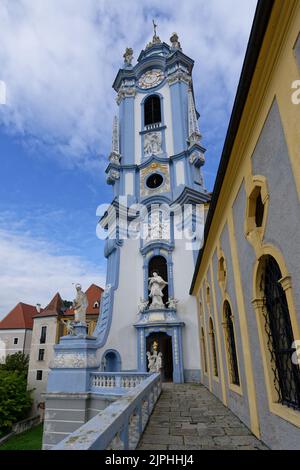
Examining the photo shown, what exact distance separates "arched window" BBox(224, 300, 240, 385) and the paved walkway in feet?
2.56

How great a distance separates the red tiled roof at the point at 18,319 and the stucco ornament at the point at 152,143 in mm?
25987

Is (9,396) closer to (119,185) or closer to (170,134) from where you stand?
(119,185)

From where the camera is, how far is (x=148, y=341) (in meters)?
17.0

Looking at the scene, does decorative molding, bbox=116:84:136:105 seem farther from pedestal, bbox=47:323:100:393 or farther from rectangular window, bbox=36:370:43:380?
rectangular window, bbox=36:370:43:380

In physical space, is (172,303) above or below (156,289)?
below

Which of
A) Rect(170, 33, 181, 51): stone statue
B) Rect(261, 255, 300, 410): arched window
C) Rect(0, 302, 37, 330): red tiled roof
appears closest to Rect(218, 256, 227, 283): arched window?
Rect(261, 255, 300, 410): arched window

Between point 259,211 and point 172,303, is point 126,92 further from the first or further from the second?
point 259,211

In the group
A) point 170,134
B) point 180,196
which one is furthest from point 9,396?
point 170,134

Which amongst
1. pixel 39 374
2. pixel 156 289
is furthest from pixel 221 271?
pixel 39 374

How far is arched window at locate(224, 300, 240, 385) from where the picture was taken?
6.74 metres

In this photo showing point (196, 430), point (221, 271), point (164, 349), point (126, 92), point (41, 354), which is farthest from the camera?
point (41, 354)

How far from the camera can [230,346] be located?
704cm

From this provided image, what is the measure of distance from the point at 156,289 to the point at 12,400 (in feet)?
55.9

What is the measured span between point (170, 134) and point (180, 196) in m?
5.94
